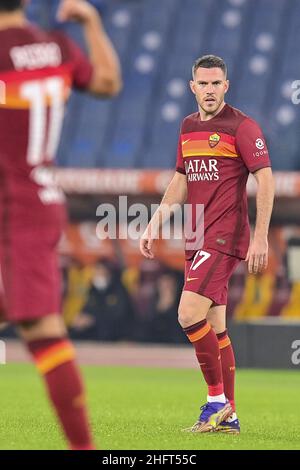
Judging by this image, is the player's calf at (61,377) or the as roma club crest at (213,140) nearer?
the player's calf at (61,377)

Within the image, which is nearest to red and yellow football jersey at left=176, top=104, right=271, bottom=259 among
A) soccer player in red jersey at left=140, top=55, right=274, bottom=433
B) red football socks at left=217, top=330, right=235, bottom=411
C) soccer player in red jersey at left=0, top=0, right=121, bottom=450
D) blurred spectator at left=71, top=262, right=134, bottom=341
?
soccer player in red jersey at left=140, top=55, right=274, bottom=433

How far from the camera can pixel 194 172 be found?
8.32 m

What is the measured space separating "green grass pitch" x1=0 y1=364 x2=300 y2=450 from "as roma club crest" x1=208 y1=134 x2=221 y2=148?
1.82 meters

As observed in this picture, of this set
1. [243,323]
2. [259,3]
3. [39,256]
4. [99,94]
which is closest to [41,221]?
[39,256]

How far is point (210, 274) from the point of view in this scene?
8125mm

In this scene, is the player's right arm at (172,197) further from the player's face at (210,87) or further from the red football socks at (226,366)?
the red football socks at (226,366)

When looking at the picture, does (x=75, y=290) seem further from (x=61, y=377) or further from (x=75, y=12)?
(x=75, y=12)

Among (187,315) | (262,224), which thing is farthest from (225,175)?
(187,315)

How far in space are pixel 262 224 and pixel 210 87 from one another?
3.25ft

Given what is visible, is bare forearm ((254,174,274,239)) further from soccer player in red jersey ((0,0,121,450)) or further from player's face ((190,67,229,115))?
soccer player in red jersey ((0,0,121,450))

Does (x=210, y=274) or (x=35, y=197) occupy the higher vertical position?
(x=35, y=197)

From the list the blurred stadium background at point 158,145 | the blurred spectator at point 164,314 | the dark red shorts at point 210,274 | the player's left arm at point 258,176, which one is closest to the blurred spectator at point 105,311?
the blurred stadium background at point 158,145

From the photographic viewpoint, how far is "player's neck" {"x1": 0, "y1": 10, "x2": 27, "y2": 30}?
17.7 feet

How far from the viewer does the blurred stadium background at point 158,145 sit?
2233 cm
